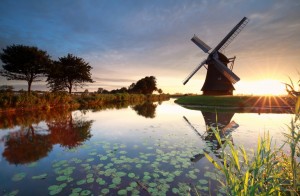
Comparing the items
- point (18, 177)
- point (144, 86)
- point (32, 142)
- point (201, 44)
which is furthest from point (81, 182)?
point (144, 86)

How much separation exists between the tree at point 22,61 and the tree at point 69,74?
188 inches

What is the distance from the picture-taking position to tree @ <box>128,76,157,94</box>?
81.8 metres

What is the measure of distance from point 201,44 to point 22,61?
34.7 m

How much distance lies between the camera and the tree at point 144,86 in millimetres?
81812

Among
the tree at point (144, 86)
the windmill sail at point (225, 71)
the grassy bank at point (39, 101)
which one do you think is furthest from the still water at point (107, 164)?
the tree at point (144, 86)

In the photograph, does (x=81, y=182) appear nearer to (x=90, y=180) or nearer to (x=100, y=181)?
(x=90, y=180)

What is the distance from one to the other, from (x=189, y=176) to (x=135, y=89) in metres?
79.0

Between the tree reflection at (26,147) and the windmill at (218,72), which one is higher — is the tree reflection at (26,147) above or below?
below

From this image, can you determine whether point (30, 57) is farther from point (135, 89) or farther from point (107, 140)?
point (135, 89)

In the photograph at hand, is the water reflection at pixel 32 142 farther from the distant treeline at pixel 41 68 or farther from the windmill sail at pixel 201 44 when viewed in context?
the windmill sail at pixel 201 44

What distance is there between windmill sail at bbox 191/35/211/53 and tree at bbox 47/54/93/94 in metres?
27.5

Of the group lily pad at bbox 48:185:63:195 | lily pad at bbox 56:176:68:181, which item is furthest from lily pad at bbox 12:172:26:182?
lily pad at bbox 48:185:63:195

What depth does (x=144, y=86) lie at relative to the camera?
81312 mm

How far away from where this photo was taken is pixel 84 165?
5711 millimetres
